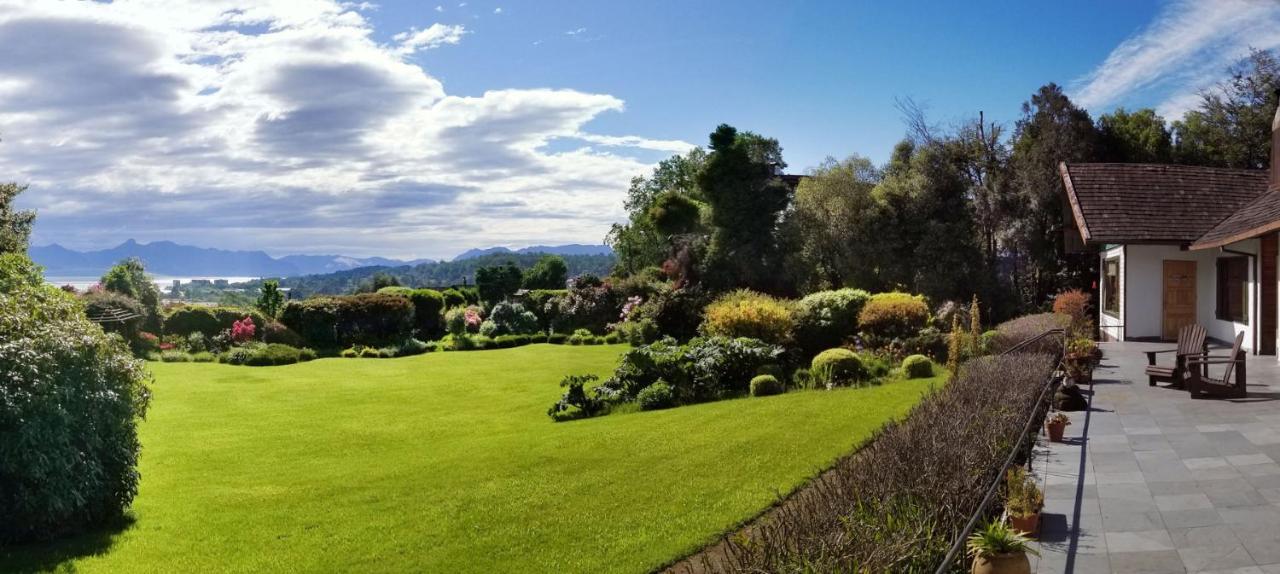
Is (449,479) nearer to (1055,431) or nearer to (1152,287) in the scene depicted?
(1055,431)

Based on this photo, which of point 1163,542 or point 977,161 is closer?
point 1163,542

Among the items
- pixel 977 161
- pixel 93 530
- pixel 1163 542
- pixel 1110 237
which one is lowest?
pixel 93 530

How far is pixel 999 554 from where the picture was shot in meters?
4.68

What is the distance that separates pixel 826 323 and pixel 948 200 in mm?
10667

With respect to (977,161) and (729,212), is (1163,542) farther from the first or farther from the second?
(977,161)

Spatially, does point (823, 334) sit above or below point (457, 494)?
above

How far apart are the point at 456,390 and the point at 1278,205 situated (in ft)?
53.4

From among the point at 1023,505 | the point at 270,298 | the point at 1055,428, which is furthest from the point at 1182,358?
the point at 270,298

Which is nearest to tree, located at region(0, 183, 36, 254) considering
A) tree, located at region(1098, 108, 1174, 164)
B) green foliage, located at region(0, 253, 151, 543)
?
green foliage, located at region(0, 253, 151, 543)

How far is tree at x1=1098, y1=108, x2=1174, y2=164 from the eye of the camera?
30.7m

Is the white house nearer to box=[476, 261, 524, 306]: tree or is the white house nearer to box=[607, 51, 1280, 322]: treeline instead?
box=[607, 51, 1280, 322]: treeline

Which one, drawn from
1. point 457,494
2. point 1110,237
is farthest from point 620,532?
point 1110,237

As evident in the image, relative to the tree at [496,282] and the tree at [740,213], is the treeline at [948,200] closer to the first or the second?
the tree at [740,213]

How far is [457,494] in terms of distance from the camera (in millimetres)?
9047
